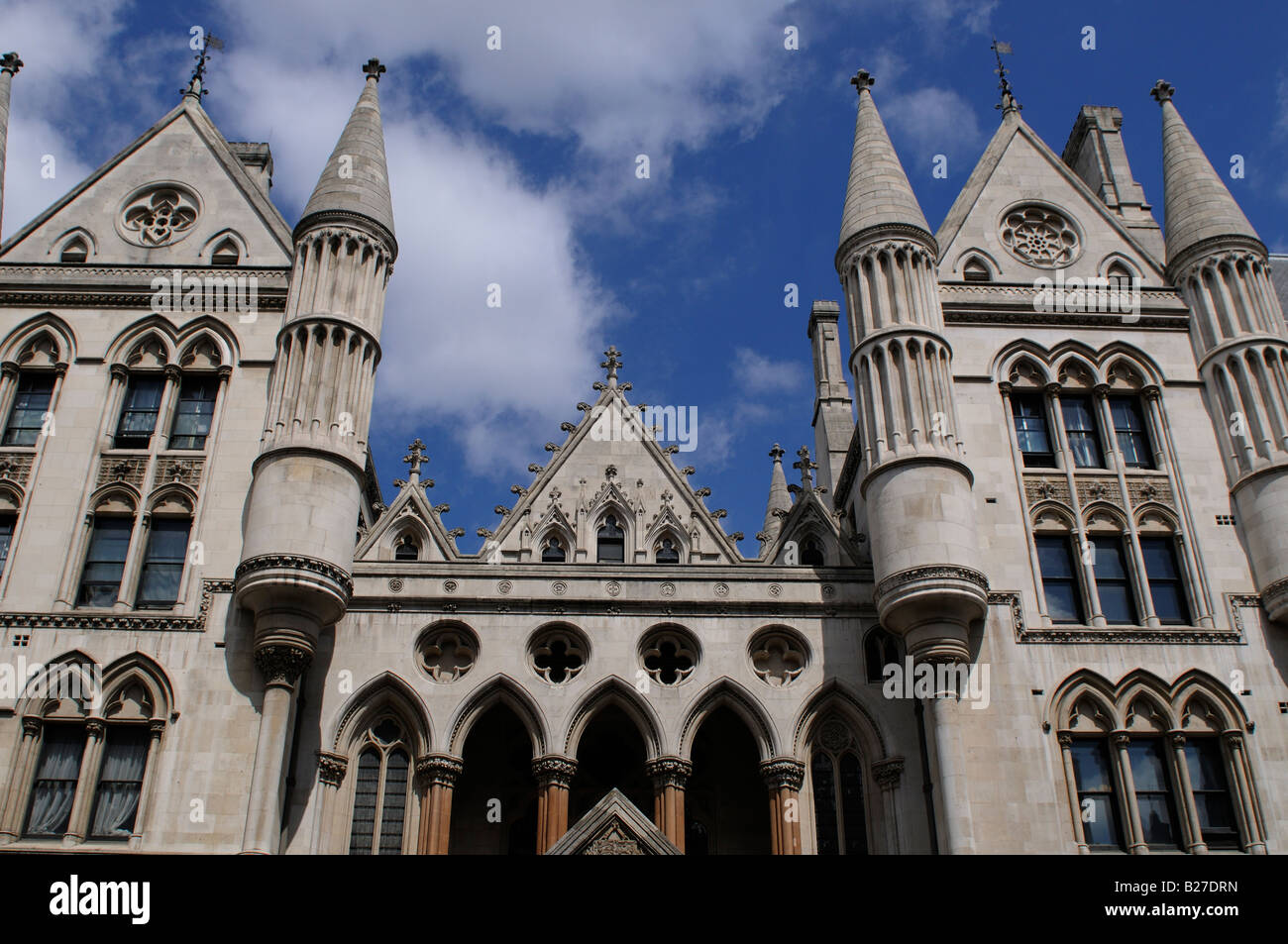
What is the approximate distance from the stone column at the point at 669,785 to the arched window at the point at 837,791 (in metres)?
2.22

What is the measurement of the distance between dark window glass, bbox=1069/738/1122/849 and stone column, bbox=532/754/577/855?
7864 mm

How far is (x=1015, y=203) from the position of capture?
2516cm

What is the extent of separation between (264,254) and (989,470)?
14489 mm

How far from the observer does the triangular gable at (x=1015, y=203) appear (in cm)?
2422

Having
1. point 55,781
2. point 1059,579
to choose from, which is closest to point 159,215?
point 55,781

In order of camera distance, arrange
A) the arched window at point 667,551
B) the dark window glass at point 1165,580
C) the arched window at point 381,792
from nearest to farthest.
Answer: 1. the arched window at point 381,792
2. the dark window glass at point 1165,580
3. the arched window at point 667,551

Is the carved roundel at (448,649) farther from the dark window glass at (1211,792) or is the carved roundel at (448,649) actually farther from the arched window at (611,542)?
the dark window glass at (1211,792)

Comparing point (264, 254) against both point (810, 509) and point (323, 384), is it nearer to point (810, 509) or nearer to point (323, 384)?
point (323, 384)

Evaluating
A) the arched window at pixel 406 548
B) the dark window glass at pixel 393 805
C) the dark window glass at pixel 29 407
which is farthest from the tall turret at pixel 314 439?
the dark window glass at pixel 29 407

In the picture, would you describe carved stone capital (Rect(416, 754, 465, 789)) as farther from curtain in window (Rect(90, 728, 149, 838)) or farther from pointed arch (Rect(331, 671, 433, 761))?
curtain in window (Rect(90, 728, 149, 838))

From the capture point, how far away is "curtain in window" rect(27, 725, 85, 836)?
710 inches

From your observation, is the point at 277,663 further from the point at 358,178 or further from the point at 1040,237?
the point at 1040,237

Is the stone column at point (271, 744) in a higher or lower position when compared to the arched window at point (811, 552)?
lower
